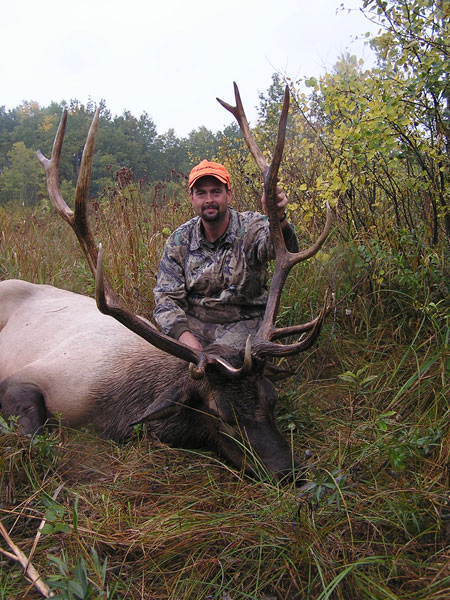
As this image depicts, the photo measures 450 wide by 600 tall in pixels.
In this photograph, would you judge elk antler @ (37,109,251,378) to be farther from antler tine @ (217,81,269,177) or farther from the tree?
the tree

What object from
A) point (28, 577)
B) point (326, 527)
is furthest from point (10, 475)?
point (326, 527)

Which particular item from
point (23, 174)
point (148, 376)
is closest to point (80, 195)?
point (148, 376)

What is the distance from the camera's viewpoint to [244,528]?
211 centimetres

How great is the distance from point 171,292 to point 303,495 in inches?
90.1

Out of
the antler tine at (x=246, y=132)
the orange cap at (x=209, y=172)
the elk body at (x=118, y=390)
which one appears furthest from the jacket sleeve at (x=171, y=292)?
the antler tine at (x=246, y=132)

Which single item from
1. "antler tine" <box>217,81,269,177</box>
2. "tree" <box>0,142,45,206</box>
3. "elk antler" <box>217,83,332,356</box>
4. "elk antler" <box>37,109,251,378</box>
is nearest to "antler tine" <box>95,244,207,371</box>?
"elk antler" <box>37,109,251,378</box>

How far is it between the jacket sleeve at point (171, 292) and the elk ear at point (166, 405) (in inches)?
34.7

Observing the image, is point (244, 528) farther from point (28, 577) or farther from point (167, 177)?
point (167, 177)

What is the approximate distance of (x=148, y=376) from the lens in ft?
11.2

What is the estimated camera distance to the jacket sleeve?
3891 millimetres

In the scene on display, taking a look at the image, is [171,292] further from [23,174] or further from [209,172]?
[23,174]

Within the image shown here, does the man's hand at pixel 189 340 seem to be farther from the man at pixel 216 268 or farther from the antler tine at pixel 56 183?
the antler tine at pixel 56 183

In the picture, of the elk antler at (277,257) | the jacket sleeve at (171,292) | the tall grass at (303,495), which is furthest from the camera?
the jacket sleeve at (171,292)

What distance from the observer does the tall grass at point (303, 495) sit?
1868mm
